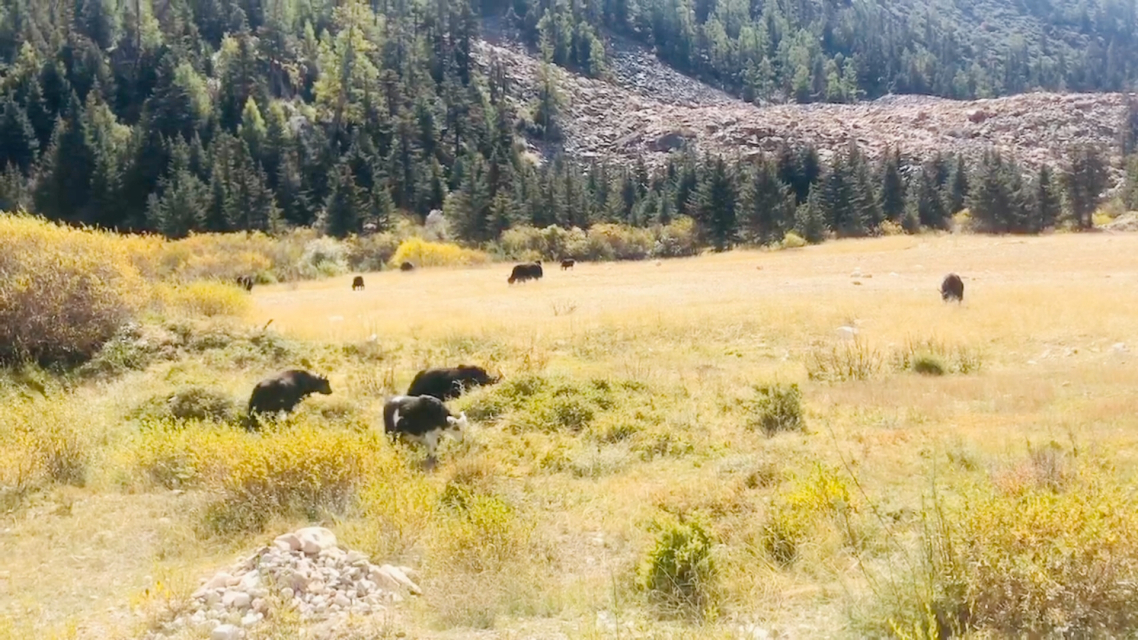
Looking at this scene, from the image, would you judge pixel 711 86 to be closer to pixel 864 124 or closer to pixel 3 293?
pixel 864 124

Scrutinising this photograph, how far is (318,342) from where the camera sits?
18.8 metres

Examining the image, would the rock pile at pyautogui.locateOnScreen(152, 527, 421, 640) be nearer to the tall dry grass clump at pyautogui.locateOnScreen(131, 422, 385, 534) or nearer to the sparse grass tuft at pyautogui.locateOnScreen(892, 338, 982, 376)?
the tall dry grass clump at pyautogui.locateOnScreen(131, 422, 385, 534)

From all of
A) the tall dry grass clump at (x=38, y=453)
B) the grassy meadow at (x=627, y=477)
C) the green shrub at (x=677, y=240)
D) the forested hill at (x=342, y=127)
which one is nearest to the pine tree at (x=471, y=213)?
the forested hill at (x=342, y=127)

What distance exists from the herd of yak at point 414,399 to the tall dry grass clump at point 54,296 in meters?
6.30

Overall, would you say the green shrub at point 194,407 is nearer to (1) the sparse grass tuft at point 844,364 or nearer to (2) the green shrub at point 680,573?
(2) the green shrub at point 680,573

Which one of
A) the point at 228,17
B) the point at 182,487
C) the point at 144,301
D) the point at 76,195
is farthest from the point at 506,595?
the point at 228,17

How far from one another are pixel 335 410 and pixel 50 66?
10103 cm

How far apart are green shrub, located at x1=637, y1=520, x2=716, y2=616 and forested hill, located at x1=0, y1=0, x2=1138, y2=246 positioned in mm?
57798

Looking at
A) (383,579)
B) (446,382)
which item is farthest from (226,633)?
(446,382)

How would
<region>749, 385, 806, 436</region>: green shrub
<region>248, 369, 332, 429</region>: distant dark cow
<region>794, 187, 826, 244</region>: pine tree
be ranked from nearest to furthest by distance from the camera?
<region>749, 385, 806, 436</region>: green shrub
<region>248, 369, 332, 429</region>: distant dark cow
<region>794, 187, 826, 244</region>: pine tree

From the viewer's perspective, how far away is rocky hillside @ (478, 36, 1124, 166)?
8894cm

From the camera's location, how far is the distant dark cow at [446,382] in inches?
519

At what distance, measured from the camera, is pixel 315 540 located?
661 cm

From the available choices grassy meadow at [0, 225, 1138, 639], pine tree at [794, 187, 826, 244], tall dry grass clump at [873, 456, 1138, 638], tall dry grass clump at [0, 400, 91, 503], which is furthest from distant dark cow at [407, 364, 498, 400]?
pine tree at [794, 187, 826, 244]
